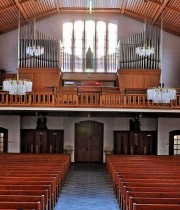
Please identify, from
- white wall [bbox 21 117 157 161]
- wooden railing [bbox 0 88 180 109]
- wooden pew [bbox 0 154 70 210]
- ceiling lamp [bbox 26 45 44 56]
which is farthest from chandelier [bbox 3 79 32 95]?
white wall [bbox 21 117 157 161]

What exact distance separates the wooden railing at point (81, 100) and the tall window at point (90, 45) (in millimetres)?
4776

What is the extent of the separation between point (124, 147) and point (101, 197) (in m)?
10.6

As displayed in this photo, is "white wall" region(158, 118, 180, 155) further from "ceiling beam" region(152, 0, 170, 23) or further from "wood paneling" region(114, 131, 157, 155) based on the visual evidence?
"ceiling beam" region(152, 0, 170, 23)

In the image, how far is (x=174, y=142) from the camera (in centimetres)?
2353

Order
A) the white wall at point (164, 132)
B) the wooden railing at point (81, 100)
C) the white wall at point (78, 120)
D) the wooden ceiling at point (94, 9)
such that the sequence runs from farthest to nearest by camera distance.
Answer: the white wall at point (78, 120), the white wall at point (164, 132), the wooden ceiling at point (94, 9), the wooden railing at point (81, 100)

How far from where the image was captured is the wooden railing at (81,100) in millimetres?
19219

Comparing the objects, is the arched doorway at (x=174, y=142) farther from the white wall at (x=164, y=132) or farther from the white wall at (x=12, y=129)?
the white wall at (x=12, y=129)

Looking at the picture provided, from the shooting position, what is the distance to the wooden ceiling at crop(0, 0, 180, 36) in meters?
21.1

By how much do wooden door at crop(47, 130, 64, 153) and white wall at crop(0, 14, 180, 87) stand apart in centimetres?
468

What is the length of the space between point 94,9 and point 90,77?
3.91 metres

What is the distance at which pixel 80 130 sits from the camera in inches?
955

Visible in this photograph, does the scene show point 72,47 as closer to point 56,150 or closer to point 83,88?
point 83,88

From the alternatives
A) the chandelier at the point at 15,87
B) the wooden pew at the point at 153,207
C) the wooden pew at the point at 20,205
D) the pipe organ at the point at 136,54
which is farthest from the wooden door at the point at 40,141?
the wooden pew at the point at 153,207

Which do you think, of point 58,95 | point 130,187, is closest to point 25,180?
point 130,187
